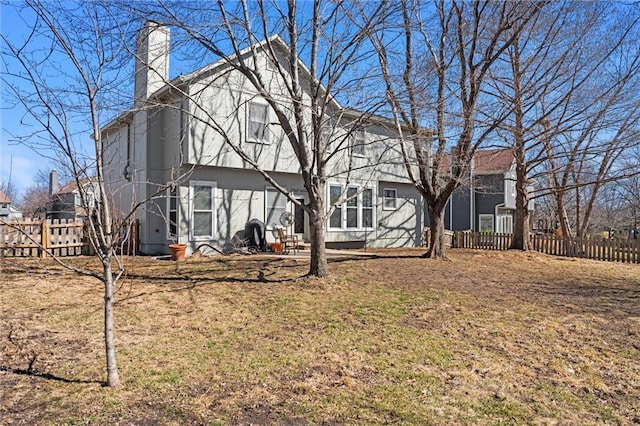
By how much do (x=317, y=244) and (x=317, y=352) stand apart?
4.13 meters

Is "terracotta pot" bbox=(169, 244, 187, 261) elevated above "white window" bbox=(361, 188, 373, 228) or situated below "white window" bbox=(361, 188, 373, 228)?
below

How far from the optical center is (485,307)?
23.9 ft

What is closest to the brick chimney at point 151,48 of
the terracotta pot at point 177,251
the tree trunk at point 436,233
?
the terracotta pot at point 177,251

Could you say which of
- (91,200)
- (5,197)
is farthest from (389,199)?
(91,200)

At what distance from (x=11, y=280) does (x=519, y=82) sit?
13.8 meters

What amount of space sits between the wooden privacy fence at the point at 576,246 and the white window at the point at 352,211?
17.8 feet

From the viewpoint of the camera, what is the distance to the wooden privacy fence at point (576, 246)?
49.9 ft

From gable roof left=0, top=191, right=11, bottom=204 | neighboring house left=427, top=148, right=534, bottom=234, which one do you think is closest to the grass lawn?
gable roof left=0, top=191, right=11, bottom=204

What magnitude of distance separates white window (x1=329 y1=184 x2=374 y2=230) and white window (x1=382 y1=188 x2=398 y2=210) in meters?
0.99

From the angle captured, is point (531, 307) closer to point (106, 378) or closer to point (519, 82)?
point (106, 378)

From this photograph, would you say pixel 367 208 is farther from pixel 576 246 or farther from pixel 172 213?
pixel 576 246

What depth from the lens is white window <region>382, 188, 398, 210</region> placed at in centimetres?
1883

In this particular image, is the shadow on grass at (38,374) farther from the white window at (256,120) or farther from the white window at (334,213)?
the white window at (334,213)

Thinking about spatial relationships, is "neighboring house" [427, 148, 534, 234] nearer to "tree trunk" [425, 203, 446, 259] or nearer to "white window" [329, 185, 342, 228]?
"white window" [329, 185, 342, 228]
